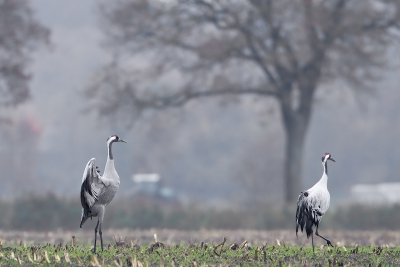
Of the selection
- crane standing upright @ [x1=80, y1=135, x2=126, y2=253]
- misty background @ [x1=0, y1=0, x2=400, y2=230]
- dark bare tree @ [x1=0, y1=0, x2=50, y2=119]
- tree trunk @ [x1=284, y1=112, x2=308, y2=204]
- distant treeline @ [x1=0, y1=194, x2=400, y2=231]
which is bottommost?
crane standing upright @ [x1=80, y1=135, x2=126, y2=253]

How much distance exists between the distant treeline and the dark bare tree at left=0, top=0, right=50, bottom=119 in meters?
7.49

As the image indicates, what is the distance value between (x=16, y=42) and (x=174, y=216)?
11047 millimetres

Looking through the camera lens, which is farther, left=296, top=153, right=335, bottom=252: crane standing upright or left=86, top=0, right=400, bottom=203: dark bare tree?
left=86, top=0, right=400, bottom=203: dark bare tree

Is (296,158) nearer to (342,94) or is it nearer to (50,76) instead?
(342,94)

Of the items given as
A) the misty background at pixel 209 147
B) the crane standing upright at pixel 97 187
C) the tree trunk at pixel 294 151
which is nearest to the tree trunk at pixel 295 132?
the tree trunk at pixel 294 151

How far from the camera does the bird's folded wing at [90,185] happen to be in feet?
39.1

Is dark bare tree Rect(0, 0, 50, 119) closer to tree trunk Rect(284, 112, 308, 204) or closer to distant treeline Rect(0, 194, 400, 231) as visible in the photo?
distant treeline Rect(0, 194, 400, 231)

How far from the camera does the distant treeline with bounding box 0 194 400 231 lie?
2844 centimetres

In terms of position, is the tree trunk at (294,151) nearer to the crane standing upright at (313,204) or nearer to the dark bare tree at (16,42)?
the dark bare tree at (16,42)

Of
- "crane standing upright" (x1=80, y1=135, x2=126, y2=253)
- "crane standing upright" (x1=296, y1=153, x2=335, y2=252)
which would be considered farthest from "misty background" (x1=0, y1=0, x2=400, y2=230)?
"crane standing upright" (x1=80, y1=135, x2=126, y2=253)

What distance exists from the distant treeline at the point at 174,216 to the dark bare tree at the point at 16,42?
24.6ft

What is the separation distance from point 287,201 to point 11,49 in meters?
13.9

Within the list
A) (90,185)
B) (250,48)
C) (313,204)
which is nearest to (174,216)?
(250,48)

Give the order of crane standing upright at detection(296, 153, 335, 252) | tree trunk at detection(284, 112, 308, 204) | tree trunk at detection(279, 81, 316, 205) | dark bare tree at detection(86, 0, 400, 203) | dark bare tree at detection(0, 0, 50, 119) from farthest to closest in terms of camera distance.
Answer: tree trunk at detection(284, 112, 308, 204), tree trunk at detection(279, 81, 316, 205), dark bare tree at detection(0, 0, 50, 119), dark bare tree at detection(86, 0, 400, 203), crane standing upright at detection(296, 153, 335, 252)
